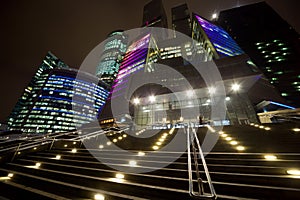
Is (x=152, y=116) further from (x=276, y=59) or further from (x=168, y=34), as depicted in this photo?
(x=168, y=34)

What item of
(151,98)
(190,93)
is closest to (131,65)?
(151,98)

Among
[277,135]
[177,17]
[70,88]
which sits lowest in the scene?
[277,135]

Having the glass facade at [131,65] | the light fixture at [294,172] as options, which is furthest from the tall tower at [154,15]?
the light fixture at [294,172]

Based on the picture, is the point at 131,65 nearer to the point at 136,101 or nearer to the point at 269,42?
the point at 136,101

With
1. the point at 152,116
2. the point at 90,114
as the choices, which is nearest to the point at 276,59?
the point at 152,116

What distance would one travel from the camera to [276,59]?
52750mm

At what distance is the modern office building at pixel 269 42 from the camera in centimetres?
4842

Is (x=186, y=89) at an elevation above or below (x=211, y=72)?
below

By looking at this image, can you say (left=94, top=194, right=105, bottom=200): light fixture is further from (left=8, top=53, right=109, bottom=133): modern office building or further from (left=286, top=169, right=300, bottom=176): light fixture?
(left=8, top=53, right=109, bottom=133): modern office building

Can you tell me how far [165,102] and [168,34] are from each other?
9390 centimetres

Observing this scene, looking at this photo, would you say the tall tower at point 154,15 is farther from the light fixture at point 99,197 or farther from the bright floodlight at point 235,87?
the light fixture at point 99,197

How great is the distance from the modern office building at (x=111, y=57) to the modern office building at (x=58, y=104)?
1772 centimetres

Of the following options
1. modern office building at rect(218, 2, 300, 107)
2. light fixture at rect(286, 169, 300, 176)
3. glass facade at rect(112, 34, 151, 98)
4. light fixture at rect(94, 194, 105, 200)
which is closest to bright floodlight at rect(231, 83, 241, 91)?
light fixture at rect(286, 169, 300, 176)

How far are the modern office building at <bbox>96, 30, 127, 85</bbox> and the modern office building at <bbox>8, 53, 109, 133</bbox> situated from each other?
17.7 meters
